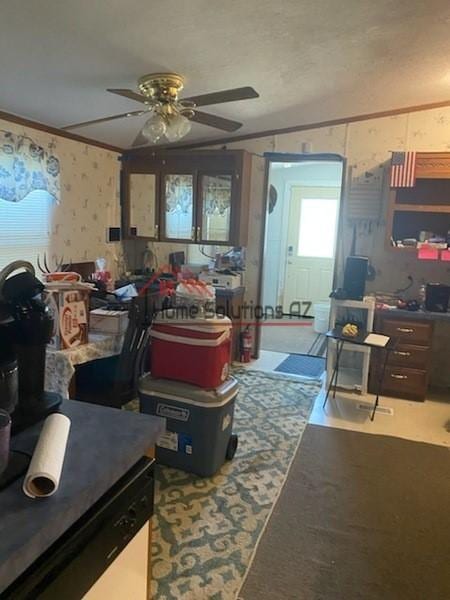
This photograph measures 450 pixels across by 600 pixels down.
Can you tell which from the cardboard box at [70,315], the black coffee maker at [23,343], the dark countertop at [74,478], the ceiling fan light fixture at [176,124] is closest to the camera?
the dark countertop at [74,478]

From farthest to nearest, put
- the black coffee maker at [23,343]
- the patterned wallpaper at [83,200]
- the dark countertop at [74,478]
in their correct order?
1. the patterned wallpaper at [83,200]
2. the black coffee maker at [23,343]
3. the dark countertop at [74,478]

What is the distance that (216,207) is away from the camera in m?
4.44

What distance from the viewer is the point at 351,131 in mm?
4176

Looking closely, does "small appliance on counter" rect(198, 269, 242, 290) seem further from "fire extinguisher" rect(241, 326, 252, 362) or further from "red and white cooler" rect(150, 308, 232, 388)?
"red and white cooler" rect(150, 308, 232, 388)

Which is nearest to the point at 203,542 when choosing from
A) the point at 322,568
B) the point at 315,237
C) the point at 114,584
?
the point at 322,568

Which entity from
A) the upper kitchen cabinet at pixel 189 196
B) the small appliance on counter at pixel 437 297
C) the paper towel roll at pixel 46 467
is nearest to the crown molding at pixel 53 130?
the upper kitchen cabinet at pixel 189 196

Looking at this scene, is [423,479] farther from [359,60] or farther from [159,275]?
[159,275]

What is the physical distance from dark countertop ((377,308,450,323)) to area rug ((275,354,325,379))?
3.29 feet

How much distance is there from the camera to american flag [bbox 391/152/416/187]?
3688 millimetres

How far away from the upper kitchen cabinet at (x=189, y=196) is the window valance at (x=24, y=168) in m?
1.05

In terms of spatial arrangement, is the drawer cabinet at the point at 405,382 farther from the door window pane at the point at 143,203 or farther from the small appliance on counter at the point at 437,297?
the door window pane at the point at 143,203

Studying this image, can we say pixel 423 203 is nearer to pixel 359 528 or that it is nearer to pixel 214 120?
pixel 214 120

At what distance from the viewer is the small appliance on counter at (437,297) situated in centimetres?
375

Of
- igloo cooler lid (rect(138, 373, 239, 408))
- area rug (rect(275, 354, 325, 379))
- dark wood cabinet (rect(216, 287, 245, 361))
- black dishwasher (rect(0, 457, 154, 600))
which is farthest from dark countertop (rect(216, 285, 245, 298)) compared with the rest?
black dishwasher (rect(0, 457, 154, 600))
